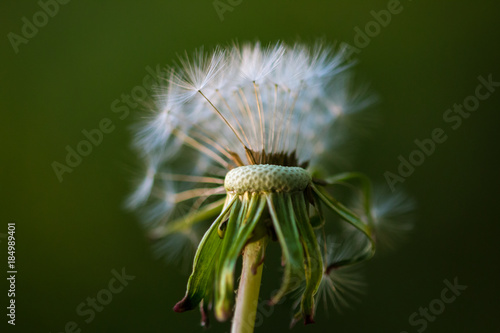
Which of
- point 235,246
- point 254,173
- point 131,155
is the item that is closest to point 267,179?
point 254,173

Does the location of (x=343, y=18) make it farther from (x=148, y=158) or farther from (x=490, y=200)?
(x=148, y=158)

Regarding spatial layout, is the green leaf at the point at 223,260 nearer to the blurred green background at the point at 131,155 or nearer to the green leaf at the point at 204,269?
the green leaf at the point at 204,269

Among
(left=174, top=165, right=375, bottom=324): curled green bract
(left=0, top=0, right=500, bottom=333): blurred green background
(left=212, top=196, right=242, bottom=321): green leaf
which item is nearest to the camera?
(left=212, top=196, right=242, bottom=321): green leaf


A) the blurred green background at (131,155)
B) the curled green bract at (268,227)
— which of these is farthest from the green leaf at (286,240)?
the blurred green background at (131,155)

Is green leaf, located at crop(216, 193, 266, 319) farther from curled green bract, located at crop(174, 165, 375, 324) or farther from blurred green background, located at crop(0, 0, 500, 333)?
blurred green background, located at crop(0, 0, 500, 333)

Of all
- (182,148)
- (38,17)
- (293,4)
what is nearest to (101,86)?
(38,17)

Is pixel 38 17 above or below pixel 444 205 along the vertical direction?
above

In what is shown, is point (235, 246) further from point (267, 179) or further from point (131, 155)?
point (131, 155)

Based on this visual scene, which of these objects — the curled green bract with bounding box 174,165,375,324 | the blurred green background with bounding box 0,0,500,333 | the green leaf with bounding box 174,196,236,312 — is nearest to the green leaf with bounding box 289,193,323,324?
the curled green bract with bounding box 174,165,375,324
